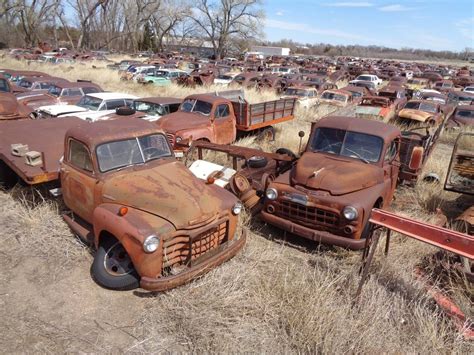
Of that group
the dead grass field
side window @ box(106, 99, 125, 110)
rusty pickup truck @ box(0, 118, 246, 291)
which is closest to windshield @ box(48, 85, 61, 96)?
side window @ box(106, 99, 125, 110)

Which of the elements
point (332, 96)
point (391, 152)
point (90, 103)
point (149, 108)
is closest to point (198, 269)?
point (391, 152)

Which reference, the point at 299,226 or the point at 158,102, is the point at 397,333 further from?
the point at 158,102

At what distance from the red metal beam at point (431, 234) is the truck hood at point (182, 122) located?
236 inches

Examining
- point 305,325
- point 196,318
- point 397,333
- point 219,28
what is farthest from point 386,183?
point 219,28

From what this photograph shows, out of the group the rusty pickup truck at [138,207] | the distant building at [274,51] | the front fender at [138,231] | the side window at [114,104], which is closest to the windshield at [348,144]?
the rusty pickup truck at [138,207]

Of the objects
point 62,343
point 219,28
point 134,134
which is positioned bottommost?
point 62,343

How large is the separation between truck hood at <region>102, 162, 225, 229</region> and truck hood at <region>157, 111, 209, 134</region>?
4.06m

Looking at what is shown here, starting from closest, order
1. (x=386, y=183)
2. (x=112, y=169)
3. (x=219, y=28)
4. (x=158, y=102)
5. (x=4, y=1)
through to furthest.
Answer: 1. (x=112, y=169)
2. (x=386, y=183)
3. (x=158, y=102)
4. (x=4, y=1)
5. (x=219, y=28)

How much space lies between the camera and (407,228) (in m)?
3.69

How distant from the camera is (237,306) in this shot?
4.07m

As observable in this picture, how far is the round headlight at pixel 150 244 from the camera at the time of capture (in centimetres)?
387

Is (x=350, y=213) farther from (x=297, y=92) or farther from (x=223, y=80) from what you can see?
(x=223, y=80)

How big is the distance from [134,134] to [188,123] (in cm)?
410

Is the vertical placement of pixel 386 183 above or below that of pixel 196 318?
above
